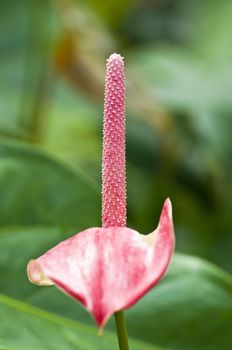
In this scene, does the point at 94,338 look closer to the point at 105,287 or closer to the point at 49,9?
the point at 105,287

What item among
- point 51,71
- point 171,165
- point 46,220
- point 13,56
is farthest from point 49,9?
point 46,220

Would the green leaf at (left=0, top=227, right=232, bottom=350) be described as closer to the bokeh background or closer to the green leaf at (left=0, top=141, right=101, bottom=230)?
the green leaf at (left=0, top=141, right=101, bottom=230)

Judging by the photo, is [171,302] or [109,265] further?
[171,302]

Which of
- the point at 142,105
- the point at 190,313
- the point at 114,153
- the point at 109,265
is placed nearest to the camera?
the point at 109,265

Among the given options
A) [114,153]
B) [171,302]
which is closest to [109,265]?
[114,153]

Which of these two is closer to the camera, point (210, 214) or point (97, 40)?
point (210, 214)

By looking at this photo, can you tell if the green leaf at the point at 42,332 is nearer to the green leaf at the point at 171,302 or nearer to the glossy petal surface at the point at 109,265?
the green leaf at the point at 171,302

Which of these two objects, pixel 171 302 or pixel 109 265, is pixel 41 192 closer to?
pixel 171 302
